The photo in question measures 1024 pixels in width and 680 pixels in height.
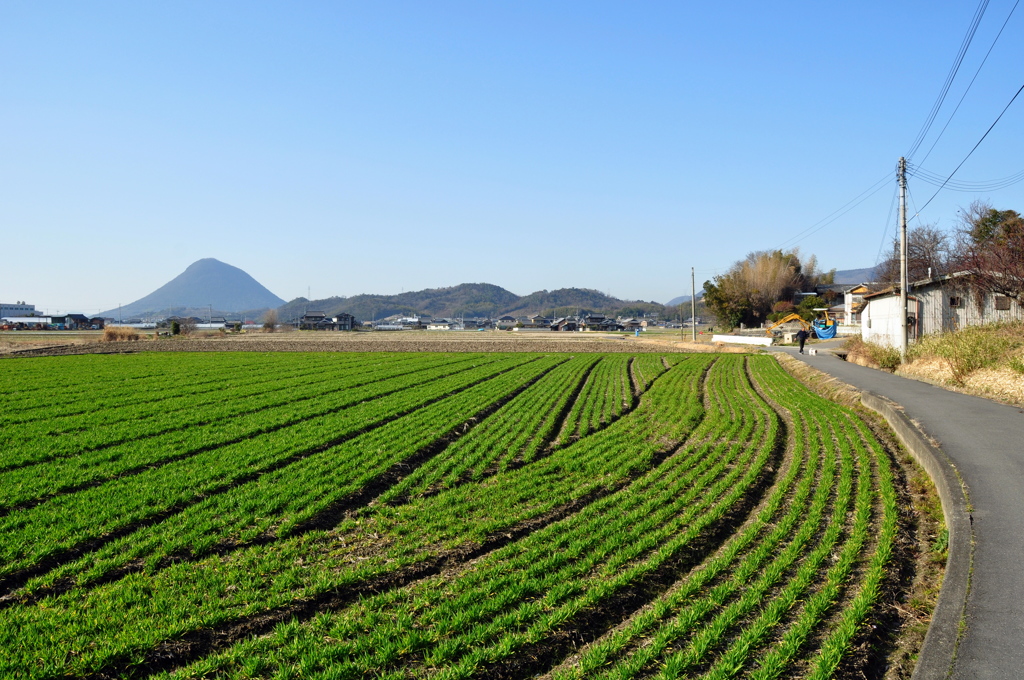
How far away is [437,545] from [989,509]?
7224 millimetres

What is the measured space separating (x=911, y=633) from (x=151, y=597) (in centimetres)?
723

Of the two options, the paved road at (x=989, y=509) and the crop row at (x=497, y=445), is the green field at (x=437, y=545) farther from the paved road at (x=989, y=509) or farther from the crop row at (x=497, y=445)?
the paved road at (x=989, y=509)

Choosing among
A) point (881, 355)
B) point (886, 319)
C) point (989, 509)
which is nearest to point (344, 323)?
point (886, 319)

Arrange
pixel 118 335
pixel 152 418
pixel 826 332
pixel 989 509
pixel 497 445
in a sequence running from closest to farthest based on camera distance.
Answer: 1. pixel 989 509
2. pixel 497 445
3. pixel 152 418
4. pixel 826 332
5. pixel 118 335

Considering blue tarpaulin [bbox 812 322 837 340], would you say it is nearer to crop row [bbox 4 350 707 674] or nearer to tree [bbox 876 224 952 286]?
tree [bbox 876 224 952 286]

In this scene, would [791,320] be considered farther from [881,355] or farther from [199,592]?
[199,592]

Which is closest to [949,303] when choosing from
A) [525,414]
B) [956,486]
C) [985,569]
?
[525,414]

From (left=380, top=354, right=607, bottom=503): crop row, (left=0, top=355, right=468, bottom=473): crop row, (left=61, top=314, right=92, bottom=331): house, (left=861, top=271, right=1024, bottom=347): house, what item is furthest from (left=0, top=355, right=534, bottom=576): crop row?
(left=61, top=314, right=92, bottom=331): house

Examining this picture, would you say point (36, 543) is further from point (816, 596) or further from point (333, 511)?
point (816, 596)

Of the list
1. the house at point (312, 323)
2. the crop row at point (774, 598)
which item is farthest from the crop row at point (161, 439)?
the house at point (312, 323)

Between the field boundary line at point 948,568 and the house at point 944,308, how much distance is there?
23.8m

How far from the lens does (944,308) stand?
33094 mm

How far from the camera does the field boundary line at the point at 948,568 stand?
5.02m

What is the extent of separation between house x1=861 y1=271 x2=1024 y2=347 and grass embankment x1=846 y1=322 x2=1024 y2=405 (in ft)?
21.9
